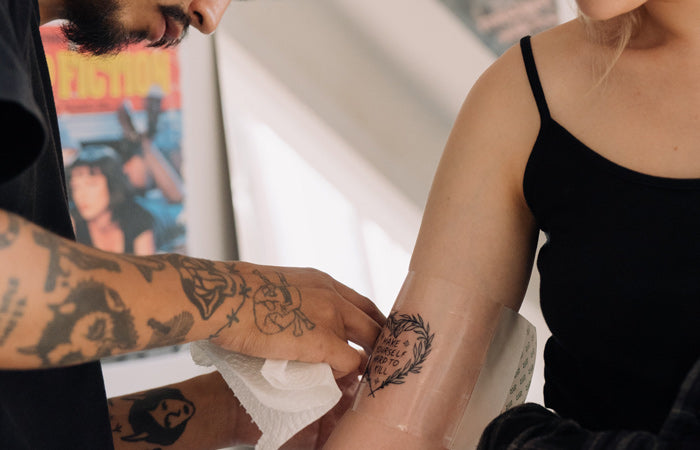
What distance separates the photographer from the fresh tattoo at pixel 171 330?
77cm

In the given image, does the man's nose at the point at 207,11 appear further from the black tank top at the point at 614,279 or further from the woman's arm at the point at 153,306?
the black tank top at the point at 614,279

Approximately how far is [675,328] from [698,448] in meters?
0.16

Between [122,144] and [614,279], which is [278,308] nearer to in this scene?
[614,279]

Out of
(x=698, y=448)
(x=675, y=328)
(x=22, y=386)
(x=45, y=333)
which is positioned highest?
(x=675, y=328)

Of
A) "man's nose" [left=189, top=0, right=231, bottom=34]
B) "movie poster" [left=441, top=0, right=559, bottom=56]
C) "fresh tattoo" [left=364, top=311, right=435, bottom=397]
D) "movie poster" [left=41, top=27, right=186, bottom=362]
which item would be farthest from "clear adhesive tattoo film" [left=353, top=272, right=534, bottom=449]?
"movie poster" [left=41, top=27, right=186, bottom=362]

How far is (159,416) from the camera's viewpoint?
3.66 feet

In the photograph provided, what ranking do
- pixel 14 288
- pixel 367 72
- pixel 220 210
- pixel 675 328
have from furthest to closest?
pixel 220 210
pixel 367 72
pixel 675 328
pixel 14 288

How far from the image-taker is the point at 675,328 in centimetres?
78

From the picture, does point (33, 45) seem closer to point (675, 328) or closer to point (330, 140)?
point (675, 328)

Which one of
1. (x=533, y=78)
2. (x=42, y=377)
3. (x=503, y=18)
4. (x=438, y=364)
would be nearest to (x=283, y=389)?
(x=438, y=364)

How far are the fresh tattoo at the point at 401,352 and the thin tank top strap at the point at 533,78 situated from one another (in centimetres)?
33

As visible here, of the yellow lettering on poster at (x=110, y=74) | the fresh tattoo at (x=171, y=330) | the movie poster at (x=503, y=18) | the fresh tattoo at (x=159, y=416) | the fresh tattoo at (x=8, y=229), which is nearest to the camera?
the fresh tattoo at (x=8, y=229)

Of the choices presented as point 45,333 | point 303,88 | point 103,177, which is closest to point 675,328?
point 45,333

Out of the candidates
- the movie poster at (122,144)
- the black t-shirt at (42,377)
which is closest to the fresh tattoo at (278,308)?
the black t-shirt at (42,377)
